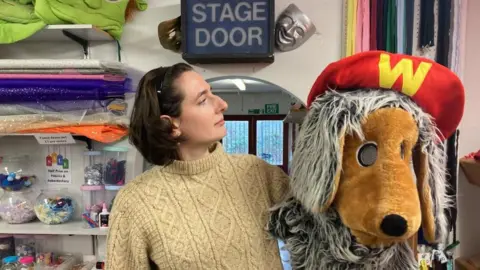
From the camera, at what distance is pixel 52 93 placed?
1.40m

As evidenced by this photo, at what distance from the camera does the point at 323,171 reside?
2.27 feet

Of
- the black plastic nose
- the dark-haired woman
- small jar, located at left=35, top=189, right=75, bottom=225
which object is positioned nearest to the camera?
the black plastic nose

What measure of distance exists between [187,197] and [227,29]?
66 cm

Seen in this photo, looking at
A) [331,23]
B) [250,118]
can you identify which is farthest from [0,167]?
[250,118]

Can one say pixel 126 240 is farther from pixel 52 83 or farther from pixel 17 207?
pixel 17 207

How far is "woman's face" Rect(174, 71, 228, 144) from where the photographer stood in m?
0.96

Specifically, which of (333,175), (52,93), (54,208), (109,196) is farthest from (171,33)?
(333,175)

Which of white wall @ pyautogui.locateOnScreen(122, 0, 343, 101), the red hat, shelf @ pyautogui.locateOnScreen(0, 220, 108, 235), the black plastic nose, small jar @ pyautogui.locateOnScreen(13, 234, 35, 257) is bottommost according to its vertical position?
small jar @ pyautogui.locateOnScreen(13, 234, 35, 257)

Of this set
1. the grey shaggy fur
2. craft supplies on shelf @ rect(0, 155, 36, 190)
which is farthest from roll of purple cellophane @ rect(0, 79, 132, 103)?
the grey shaggy fur

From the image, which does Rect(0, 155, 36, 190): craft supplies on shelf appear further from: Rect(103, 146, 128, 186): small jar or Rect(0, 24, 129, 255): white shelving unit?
Rect(103, 146, 128, 186): small jar

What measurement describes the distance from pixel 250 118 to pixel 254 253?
3052 mm

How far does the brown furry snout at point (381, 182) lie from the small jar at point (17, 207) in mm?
1387

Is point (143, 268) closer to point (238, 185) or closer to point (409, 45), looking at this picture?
point (238, 185)

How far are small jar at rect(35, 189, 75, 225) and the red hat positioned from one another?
1.28m
